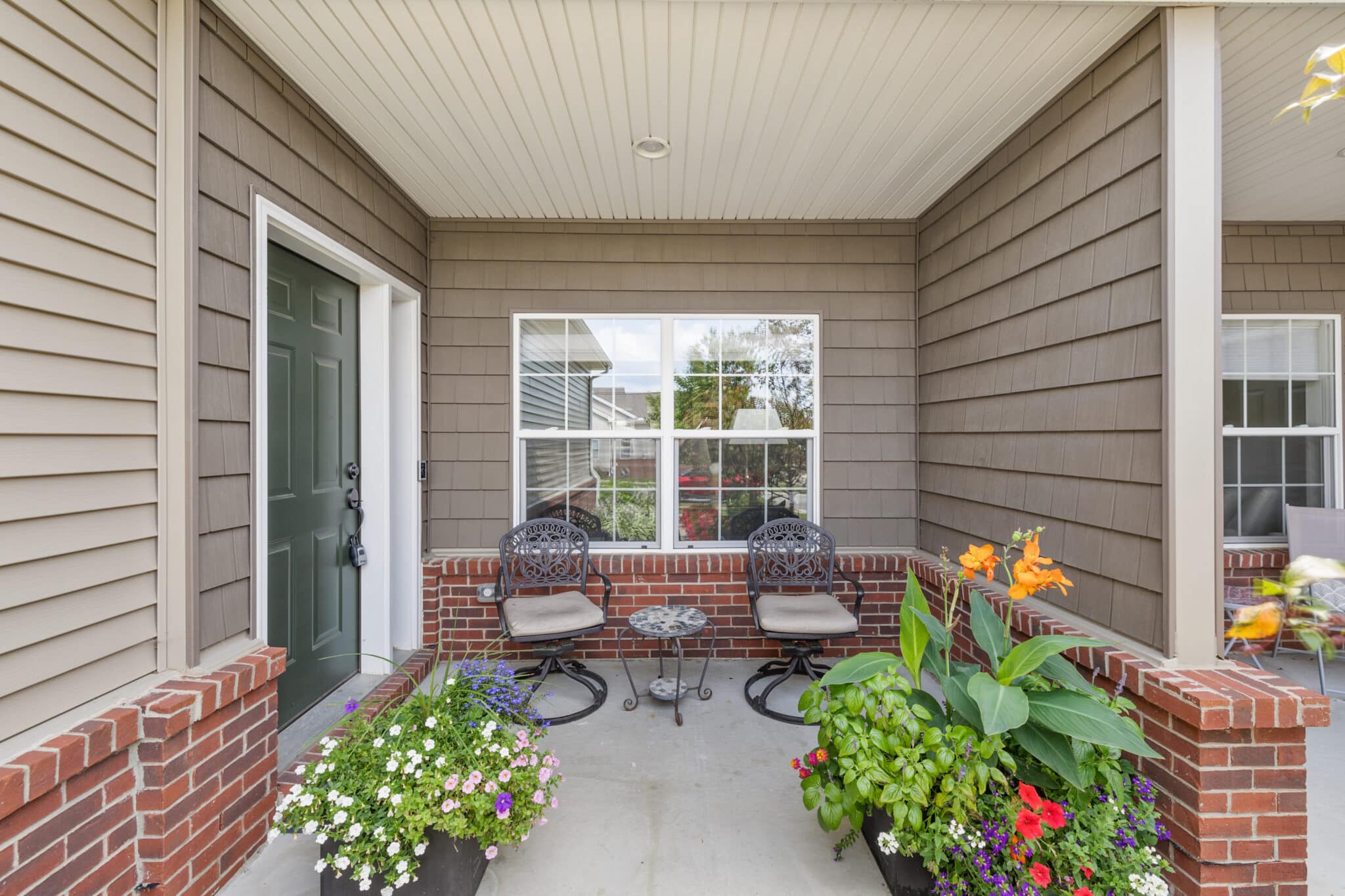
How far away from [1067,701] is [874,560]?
1.78m

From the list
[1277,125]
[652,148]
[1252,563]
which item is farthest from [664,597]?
[1277,125]

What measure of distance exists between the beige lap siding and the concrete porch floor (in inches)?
34.8

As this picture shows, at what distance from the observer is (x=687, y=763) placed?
2.27 m

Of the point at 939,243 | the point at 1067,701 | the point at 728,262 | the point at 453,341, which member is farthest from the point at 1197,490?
the point at 453,341

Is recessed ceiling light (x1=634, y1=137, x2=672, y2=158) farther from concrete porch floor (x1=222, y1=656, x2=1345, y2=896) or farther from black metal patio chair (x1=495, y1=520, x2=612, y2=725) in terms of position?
concrete porch floor (x1=222, y1=656, x2=1345, y2=896)

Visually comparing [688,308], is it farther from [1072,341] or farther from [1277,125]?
[1277,125]

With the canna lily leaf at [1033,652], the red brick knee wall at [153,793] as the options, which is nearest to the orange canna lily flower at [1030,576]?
the canna lily leaf at [1033,652]

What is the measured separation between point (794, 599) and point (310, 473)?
2.40m

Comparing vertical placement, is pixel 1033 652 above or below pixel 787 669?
above

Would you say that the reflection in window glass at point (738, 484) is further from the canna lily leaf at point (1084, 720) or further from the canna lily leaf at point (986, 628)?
the canna lily leaf at point (1084, 720)

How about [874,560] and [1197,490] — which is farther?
[874,560]

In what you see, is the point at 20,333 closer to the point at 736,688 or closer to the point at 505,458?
the point at 505,458

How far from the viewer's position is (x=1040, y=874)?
137 centimetres

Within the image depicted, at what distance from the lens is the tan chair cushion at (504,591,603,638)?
8.68 feet
